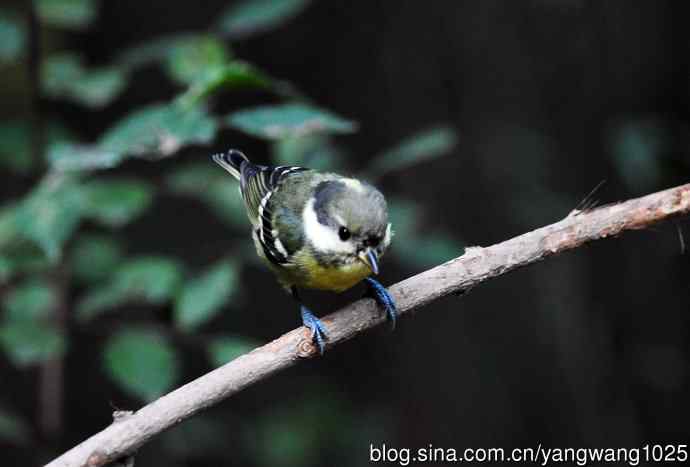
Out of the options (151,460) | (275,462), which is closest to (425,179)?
(275,462)

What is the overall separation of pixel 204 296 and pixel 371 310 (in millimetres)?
789

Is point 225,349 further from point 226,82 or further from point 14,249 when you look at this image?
point 226,82

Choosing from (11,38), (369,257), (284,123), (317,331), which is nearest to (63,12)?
(11,38)

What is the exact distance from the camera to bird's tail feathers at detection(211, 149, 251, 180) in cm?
369

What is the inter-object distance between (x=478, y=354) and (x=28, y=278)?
300cm

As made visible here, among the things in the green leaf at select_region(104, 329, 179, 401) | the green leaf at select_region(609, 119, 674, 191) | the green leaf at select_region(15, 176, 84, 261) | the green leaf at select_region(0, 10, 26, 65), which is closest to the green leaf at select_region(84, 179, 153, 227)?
the green leaf at select_region(15, 176, 84, 261)

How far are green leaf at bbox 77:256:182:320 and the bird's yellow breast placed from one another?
1.89 ft

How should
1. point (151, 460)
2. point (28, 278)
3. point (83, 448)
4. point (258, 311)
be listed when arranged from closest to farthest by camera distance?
point (83, 448), point (28, 278), point (151, 460), point (258, 311)

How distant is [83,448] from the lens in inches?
81.3

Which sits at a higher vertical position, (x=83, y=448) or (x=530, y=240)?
(x=530, y=240)

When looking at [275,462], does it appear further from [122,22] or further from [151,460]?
[122,22]

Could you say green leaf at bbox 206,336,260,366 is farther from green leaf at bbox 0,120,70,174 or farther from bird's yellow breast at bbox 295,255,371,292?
green leaf at bbox 0,120,70,174

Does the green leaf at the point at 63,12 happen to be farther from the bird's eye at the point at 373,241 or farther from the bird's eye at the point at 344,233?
the bird's eye at the point at 373,241

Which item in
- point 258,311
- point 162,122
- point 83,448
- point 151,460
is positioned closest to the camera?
point 83,448
